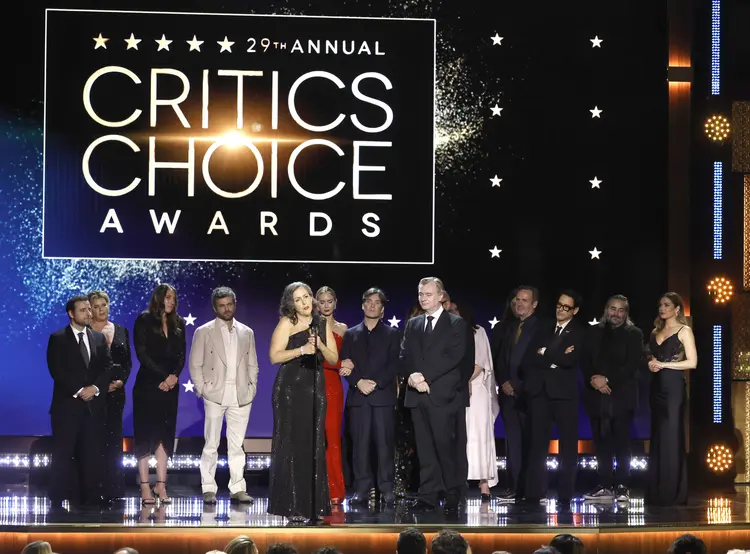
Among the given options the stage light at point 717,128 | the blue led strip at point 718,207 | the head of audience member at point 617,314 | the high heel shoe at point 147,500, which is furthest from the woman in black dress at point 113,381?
the stage light at point 717,128

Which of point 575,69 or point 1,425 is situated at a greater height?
point 575,69

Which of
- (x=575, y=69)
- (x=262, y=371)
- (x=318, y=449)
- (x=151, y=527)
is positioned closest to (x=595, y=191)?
(x=575, y=69)

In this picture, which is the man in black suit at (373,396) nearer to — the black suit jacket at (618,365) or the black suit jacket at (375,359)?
the black suit jacket at (375,359)

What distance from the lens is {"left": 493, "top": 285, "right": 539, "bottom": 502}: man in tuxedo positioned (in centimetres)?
899

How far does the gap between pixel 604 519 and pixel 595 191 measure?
3502mm

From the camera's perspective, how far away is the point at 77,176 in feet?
33.5

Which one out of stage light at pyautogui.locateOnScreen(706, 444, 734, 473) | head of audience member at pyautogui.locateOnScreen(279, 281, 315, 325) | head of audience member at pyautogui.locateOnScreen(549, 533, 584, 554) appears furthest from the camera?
stage light at pyautogui.locateOnScreen(706, 444, 734, 473)

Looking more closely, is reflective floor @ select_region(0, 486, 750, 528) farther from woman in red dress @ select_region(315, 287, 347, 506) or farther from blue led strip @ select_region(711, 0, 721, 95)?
blue led strip @ select_region(711, 0, 721, 95)

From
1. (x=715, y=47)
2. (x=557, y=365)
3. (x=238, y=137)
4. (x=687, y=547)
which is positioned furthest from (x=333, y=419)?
(x=715, y=47)

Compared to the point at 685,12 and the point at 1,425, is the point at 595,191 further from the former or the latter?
the point at 1,425

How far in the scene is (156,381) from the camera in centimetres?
873

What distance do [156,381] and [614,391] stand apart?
136 inches

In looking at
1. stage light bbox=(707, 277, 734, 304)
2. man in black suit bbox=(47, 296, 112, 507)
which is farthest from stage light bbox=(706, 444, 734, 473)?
man in black suit bbox=(47, 296, 112, 507)

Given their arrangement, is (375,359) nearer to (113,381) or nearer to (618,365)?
(618,365)
